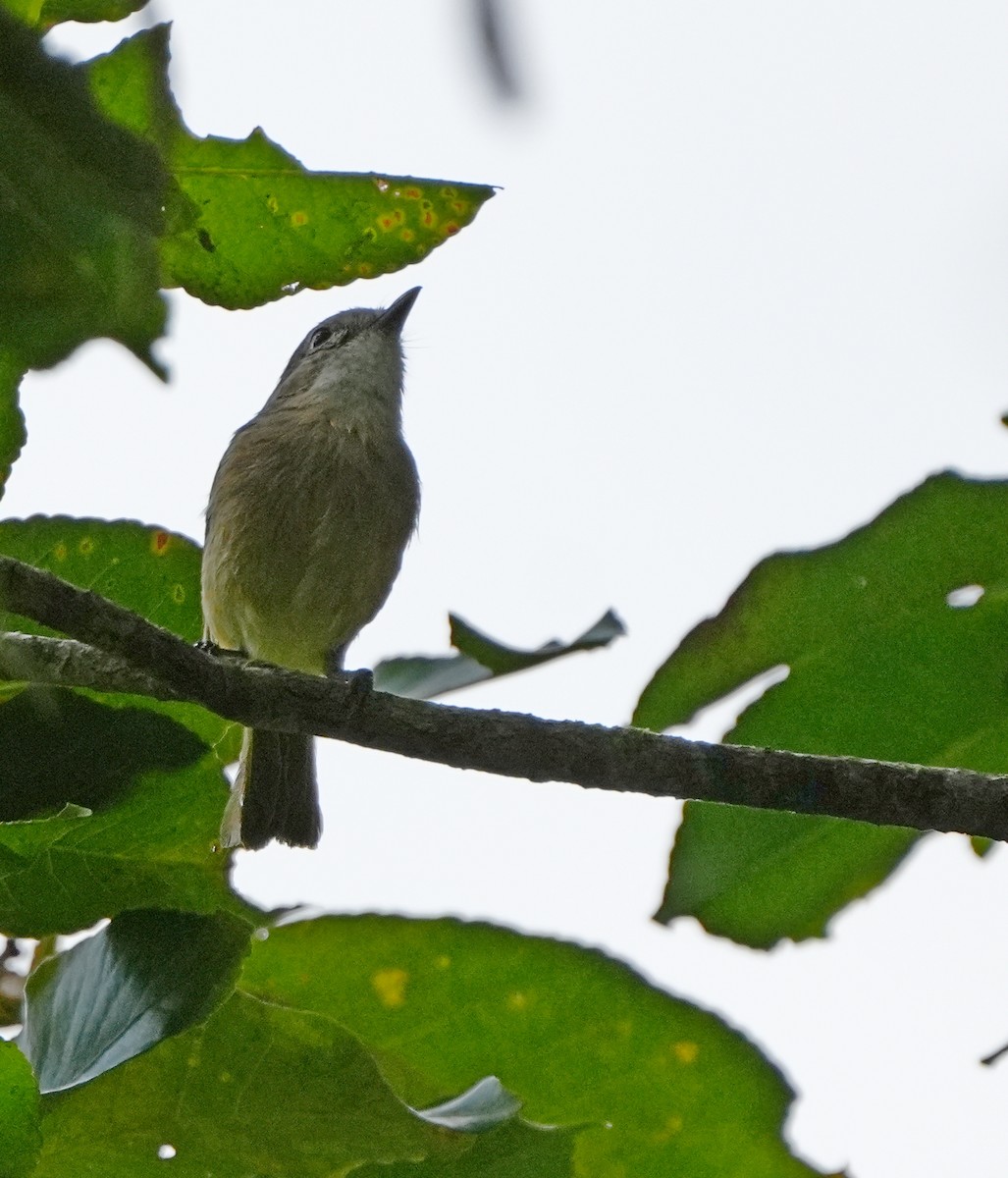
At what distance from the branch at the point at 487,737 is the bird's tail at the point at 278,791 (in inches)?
89.1

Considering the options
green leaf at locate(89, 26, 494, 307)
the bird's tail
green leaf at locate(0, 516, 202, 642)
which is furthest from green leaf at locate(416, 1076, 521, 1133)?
the bird's tail

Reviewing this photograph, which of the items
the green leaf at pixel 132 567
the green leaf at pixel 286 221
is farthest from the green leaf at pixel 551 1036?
the green leaf at pixel 286 221

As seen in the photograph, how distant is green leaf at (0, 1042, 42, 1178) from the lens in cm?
139

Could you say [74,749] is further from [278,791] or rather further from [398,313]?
[398,313]

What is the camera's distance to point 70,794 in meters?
1.75

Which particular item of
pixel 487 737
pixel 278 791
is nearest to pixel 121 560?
pixel 487 737

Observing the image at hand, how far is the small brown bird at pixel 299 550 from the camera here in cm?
457

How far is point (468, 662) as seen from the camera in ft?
7.27

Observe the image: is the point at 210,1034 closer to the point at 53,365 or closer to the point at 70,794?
the point at 70,794

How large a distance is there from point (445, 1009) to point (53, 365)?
172 centimetres

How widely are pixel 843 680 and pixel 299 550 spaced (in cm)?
310

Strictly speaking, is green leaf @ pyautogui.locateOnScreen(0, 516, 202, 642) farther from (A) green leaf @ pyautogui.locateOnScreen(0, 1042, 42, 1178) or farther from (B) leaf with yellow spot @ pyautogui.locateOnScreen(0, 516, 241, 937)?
(A) green leaf @ pyautogui.locateOnScreen(0, 1042, 42, 1178)

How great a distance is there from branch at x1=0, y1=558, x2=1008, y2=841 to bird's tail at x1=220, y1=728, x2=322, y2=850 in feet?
7.42

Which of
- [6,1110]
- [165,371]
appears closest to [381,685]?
[6,1110]
